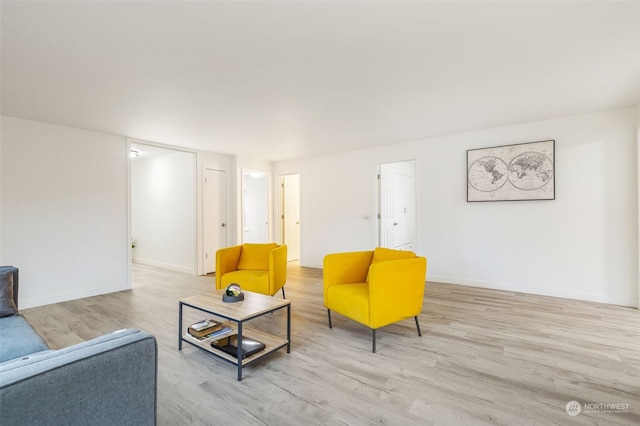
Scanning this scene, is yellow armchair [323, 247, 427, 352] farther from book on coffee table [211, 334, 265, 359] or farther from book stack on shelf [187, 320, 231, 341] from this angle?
book stack on shelf [187, 320, 231, 341]

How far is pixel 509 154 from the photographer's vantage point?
161 inches

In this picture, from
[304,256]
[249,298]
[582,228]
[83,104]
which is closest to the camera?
[249,298]

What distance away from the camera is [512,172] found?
4078 millimetres

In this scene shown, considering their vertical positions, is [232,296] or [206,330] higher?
[232,296]

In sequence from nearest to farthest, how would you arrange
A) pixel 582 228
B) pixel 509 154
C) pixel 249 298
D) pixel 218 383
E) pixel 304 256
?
pixel 218 383, pixel 249 298, pixel 582 228, pixel 509 154, pixel 304 256

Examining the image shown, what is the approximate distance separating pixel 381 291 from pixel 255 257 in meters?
1.91

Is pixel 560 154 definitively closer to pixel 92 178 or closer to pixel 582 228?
pixel 582 228

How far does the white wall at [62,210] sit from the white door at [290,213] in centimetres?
310

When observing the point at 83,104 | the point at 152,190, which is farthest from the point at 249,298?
the point at 152,190

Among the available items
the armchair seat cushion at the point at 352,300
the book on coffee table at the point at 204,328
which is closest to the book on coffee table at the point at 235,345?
the book on coffee table at the point at 204,328

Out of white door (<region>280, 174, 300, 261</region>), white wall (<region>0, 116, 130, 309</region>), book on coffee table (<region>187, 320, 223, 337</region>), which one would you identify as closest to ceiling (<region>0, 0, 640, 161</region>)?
white wall (<region>0, 116, 130, 309</region>)

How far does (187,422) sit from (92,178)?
3.90 meters

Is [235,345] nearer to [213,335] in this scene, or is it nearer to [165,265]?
[213,335]

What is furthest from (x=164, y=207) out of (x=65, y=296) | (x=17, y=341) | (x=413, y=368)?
(x=413, y=368)
